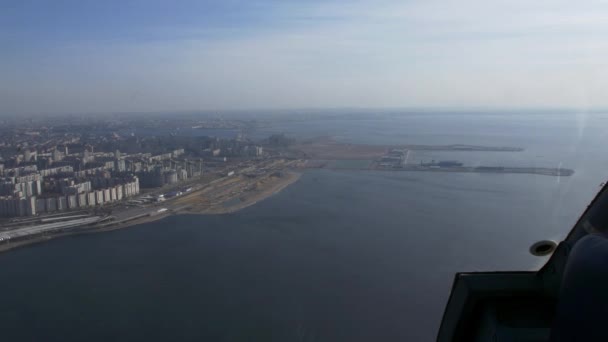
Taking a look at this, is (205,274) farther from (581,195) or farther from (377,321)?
(581,195)

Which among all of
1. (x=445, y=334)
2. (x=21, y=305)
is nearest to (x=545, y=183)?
(x=21, y=305)

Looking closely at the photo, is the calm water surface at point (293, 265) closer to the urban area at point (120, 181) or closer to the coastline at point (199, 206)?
the coastline at point (199, 206)

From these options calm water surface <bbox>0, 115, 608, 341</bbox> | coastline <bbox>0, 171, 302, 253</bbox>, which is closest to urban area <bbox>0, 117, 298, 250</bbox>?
coastline <bbox>0, 171, 302, 253</bbox>

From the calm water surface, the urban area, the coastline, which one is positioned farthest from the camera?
the urban area

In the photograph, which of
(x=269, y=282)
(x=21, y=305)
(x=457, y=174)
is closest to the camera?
(x=21, y=305)

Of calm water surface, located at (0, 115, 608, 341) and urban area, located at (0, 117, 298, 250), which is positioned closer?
calm water surface, located at (0, 115, 608, 341)

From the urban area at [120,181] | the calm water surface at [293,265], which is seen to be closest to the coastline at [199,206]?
→ the urban area at [120,181]

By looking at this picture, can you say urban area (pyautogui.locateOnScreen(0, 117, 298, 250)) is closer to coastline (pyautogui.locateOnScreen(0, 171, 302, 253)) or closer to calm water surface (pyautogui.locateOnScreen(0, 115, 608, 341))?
coastline (pyautogui.locateOnScreen(0, 171, 302, 253))

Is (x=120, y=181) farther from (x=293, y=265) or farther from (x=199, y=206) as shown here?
(x=293, y=265)
